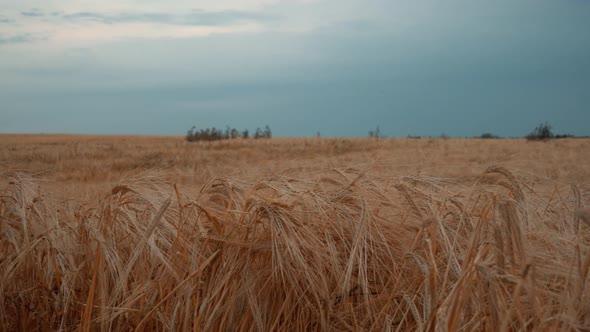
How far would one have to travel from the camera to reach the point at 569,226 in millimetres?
2742

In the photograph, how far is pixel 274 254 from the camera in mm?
2303

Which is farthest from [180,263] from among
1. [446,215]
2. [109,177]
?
[109,177]

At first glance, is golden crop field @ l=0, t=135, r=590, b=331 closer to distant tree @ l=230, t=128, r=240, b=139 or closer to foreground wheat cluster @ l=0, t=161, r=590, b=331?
foreground wheat cluster @ l=0, t=161, r=590, b=331

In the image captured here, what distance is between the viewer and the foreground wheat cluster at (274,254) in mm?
2279

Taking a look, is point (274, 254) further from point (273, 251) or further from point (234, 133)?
point (234, 133)

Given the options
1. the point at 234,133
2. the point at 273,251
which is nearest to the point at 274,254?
the point at 273,251

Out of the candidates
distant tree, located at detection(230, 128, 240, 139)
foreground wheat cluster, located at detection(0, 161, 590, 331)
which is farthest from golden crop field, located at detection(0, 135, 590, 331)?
distant tree, located at detection(230, 128, 240, 139)

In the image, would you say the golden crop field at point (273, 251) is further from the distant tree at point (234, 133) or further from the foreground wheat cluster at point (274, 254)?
the distant tree at point (234, 133)

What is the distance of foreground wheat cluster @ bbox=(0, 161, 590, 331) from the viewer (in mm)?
2279

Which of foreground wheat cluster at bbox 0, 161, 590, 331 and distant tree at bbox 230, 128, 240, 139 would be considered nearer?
foreground wheat cluster at bbox 0, 161, 590, 331

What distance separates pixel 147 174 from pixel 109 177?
11199 millimetres

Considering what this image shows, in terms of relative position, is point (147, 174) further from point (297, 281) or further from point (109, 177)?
point (109, 177)

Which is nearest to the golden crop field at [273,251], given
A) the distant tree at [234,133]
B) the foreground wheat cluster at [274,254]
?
the foreground wheat cluster at [274,254]

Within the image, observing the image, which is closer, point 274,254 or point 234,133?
point 274,254
